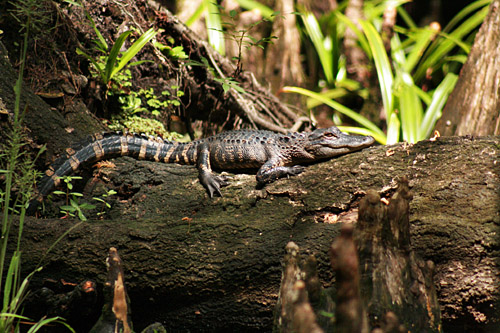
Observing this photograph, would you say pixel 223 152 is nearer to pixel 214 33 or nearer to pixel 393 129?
pixel 214 33

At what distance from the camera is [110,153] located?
3992mm

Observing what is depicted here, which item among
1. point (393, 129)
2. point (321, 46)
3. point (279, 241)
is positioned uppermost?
point (321, 46)

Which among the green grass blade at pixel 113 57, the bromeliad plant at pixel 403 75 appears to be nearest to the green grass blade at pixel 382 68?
the bromeliad plant at pixel 403 75

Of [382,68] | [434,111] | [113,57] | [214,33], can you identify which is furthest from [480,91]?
[113,57]

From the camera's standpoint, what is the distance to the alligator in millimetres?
3501

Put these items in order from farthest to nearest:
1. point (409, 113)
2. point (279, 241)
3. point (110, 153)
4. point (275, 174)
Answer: point (409, 113) → point (110, 153) → point (275, 174) → point (279, 241)

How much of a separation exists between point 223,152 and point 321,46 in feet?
14.6

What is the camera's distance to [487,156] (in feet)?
8.79

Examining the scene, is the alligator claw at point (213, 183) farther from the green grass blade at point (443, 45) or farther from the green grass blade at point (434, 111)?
the green grass blade at point (443, 45)

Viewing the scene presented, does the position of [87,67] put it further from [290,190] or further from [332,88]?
[332,88]

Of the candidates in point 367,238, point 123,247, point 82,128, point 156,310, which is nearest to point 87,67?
point 82,128

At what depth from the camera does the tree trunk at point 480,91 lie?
17.5 feet

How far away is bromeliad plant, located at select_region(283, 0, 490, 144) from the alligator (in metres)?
2.21

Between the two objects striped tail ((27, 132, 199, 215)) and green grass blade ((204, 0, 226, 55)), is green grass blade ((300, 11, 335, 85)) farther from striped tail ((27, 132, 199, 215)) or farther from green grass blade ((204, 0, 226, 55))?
striped tail ((27, 132, 199, 215))
